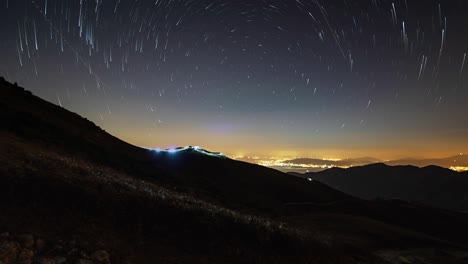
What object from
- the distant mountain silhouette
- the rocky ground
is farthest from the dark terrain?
the distant mountain silhouette

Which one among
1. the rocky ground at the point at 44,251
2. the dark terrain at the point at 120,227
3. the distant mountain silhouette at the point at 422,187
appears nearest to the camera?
the rocky ground at the point at 44,251

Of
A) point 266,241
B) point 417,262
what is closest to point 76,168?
point 266,241

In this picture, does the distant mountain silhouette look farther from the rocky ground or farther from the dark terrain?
the rocky ground

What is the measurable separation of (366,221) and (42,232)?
115 ft

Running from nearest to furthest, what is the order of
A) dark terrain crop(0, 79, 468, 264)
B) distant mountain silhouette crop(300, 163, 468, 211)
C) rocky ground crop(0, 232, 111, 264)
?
rocky ground crop(0, 232, 111, 264), dark terrain crop(0, 79, 468, 264), distant mountain silhouette crop(300, 163, 468, 211)

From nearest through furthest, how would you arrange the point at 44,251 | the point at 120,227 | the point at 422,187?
the point at 44,251, the point at 120,227, the point at 422,187

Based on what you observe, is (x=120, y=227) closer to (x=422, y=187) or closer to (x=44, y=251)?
(x=44, y=251)

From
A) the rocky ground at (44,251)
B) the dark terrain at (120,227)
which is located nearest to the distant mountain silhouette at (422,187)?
the dark terrain at (120,227)

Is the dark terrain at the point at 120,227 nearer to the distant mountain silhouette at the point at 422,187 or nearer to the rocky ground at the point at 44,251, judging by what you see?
the rocky ground at the point at 44,251

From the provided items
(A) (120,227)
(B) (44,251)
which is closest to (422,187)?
(A) (120,227)

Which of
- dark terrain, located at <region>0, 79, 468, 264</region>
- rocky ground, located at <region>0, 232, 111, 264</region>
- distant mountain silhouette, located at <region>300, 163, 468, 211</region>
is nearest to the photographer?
rocky ground, located at <region>0, 232, 111, 264</region>

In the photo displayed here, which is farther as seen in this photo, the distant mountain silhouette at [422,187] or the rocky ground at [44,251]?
the distant mountain silhouette at [422,187]

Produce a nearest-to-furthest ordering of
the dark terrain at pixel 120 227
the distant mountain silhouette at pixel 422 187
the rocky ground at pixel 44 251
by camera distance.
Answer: the rocky ground at pixel 44 251 → the dark terrain at pixel 120 227 → the distant mountain silhouette at pixel 422 187

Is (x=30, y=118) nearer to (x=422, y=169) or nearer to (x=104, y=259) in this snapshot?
(x=104, y=259)
